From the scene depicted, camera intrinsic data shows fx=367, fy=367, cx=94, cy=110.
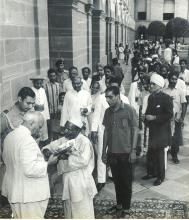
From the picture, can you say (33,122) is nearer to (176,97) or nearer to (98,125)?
(98,125)

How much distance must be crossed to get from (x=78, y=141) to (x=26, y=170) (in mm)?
759

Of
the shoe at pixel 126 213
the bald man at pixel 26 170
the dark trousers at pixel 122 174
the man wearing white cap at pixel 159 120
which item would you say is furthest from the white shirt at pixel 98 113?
the bald man at pixel 26 170

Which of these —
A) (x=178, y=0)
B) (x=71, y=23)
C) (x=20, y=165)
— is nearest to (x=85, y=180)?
(x=20, y=165)

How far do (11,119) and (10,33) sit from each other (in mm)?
1563

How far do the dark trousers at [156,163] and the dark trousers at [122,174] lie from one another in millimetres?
1194


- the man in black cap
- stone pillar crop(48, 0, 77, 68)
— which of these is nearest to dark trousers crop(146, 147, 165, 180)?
the man in black cap

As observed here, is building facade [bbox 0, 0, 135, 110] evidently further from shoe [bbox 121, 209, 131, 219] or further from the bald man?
shoe [bbox 121, 209, 131, 219]

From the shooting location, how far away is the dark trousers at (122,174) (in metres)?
4.91

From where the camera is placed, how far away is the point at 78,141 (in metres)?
4.01

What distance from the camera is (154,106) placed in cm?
582

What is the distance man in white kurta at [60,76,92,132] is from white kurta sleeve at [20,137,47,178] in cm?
273

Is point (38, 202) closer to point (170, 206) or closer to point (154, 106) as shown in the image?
point (170, 206)

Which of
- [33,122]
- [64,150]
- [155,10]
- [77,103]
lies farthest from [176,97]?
[155,10]

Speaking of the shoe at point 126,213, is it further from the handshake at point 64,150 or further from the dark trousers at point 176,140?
the dark trousers at point 176,140
